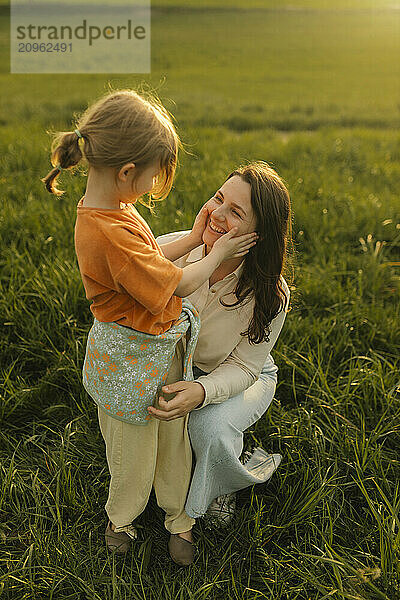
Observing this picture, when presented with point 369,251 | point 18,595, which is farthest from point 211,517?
point 369,251

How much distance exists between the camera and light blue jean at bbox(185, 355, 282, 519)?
1921 millimetres

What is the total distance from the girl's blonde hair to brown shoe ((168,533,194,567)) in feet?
3.95

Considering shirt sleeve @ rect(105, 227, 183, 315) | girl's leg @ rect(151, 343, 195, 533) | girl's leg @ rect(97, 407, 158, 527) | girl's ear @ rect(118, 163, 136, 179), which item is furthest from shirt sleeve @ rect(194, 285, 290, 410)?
girl's ear @ rect(118, 163, 136, 179)

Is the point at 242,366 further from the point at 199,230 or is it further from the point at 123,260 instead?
the point at 123,260

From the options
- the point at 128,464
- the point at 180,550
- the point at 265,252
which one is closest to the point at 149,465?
the point at 128,464

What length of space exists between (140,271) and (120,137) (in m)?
0.33

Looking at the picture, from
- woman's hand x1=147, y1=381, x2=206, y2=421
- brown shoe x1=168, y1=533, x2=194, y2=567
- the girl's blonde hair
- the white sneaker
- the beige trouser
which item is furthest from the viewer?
the white sneaker

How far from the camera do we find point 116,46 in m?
10.3

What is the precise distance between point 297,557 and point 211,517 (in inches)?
12.4

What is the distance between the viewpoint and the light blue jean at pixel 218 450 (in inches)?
75.6

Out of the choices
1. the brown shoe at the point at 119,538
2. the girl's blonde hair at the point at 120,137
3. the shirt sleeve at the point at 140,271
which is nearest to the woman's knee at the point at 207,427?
the brown shoe at the point at 119,538

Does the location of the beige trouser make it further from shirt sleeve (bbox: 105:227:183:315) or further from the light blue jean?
shirt sleeve (bbox: 105:227:183:315)

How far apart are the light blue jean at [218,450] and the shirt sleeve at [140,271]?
0.53m

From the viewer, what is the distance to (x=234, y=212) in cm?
186
